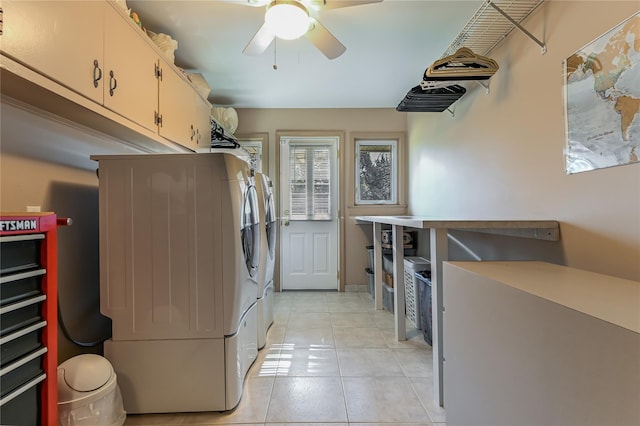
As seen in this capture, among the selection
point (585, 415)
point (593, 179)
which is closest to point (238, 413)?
point (585, 415)

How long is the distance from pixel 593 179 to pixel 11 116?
2.51 meters

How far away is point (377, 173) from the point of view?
3932mm

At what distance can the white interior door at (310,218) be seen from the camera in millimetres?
3840

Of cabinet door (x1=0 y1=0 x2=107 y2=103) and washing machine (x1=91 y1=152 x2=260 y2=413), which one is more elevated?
cabinet door (x1=0 y1=0 x2=107 y2=103)

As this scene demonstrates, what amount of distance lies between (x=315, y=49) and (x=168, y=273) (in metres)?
2.04

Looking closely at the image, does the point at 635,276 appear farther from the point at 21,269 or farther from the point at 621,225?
→ the point at 21,269

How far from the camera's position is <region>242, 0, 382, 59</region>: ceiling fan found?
4.74 ft

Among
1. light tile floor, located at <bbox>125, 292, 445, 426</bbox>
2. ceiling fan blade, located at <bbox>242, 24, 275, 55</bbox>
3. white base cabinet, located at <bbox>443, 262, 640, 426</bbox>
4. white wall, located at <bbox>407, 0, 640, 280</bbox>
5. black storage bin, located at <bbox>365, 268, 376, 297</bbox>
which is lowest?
light tile floor, located at <bbox>125, 292, 445, 426</bbox>

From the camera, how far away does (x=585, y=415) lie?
61 centimetres

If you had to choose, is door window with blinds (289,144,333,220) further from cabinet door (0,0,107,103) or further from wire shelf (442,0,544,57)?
cabinet door (0,0,107,103)

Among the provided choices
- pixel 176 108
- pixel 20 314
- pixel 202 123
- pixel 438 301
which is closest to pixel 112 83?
pixel 176 108

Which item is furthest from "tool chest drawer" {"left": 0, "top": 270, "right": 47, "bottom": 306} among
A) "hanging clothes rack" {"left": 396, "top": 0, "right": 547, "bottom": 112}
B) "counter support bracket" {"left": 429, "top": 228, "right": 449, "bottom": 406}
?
"hanging clothes rack" {"left": 396, "top": 0, "right": 547, "bottom": 112}

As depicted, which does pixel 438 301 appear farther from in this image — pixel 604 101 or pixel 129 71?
pixel 129 71

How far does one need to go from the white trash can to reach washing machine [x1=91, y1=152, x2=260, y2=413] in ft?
0.47
